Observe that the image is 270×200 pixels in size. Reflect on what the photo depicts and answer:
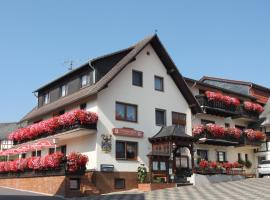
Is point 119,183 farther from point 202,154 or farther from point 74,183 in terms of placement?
point 202,154

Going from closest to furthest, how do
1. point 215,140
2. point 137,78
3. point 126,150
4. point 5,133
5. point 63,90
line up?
point 126,150 → point 137,78 → point 63,90 → point 215,140 → point 5,133

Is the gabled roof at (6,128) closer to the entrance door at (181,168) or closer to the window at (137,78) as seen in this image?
the window at (137,78)

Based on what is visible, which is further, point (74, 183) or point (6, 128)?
point (6, 128)

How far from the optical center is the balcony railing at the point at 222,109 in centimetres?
3647

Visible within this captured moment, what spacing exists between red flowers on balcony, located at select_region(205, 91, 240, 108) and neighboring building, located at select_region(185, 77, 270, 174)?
355 millimetres

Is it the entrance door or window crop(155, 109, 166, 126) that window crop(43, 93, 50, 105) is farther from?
the entrance door

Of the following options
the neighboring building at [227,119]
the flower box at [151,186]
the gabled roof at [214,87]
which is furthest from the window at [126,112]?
the gabled roof at [214,87]

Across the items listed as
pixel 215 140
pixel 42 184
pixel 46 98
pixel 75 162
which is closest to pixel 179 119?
pixel 215 140

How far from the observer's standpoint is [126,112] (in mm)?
29359

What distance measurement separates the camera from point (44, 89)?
37125mm

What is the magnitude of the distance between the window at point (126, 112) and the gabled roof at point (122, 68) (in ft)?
7.71

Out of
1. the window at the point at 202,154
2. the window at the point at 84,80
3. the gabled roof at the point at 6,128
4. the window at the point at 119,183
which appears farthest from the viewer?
the gabled roof at the point at 6,128

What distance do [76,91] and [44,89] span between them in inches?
266

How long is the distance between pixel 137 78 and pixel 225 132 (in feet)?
35.3
